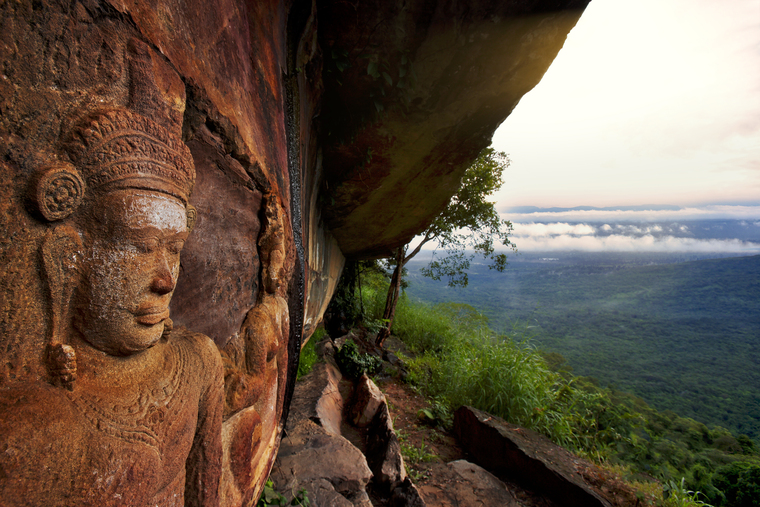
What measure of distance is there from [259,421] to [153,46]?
1773 millimetres

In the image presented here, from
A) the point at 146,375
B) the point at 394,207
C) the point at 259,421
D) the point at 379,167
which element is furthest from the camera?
the point at 394,207

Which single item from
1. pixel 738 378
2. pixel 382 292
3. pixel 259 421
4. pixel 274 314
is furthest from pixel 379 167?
pixel 738 378

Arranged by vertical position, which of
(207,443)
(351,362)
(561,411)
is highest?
(207,443)

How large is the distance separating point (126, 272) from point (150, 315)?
0.48ft

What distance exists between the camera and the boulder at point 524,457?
371 centimetres

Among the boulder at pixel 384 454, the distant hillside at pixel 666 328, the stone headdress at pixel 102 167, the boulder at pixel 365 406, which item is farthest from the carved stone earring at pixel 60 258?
the distant hillside at pixel 666 328

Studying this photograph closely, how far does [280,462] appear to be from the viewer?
9.83 feet

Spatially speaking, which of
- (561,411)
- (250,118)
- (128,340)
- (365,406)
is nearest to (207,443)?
(128,340)

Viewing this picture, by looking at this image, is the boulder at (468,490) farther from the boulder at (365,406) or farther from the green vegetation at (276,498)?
the green vegetation at (276,498)

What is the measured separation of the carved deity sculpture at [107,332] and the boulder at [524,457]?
4177 millimetres

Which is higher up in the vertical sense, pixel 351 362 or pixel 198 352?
pixel 198 352

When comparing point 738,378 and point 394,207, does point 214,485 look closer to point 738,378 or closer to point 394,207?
point 394,207

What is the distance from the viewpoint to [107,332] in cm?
93

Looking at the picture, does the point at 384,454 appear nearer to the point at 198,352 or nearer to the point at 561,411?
the point at 198,352
